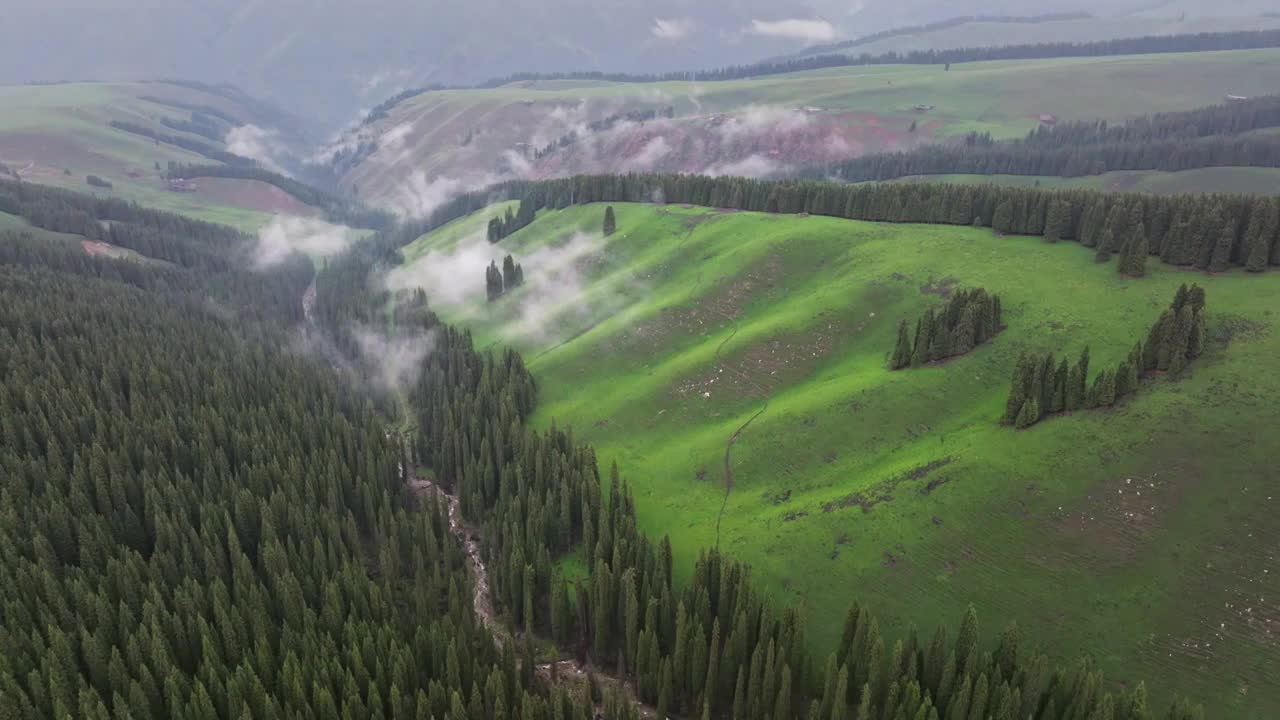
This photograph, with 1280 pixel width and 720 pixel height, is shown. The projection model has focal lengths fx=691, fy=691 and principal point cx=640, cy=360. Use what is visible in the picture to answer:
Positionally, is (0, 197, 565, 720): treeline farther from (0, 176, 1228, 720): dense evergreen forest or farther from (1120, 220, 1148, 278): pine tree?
(1120, 220, 1148, 278): pine tree

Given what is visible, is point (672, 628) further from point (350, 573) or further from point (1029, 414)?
point (1029, 414)

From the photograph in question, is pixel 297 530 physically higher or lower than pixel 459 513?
higher

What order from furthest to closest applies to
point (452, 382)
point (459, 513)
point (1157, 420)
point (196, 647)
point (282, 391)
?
point (452, 382)
point (282, 391)
point (459, 513)
point (1157, 420)
point (196, 647)

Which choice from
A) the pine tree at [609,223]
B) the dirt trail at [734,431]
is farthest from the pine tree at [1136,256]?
the pine tree at [609,223]

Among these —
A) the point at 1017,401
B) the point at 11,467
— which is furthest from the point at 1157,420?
the point at 11,467

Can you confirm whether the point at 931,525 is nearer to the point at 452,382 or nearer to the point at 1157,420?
the point at 1157,420

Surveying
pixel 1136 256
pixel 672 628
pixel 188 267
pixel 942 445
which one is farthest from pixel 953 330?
pixel 188 267
